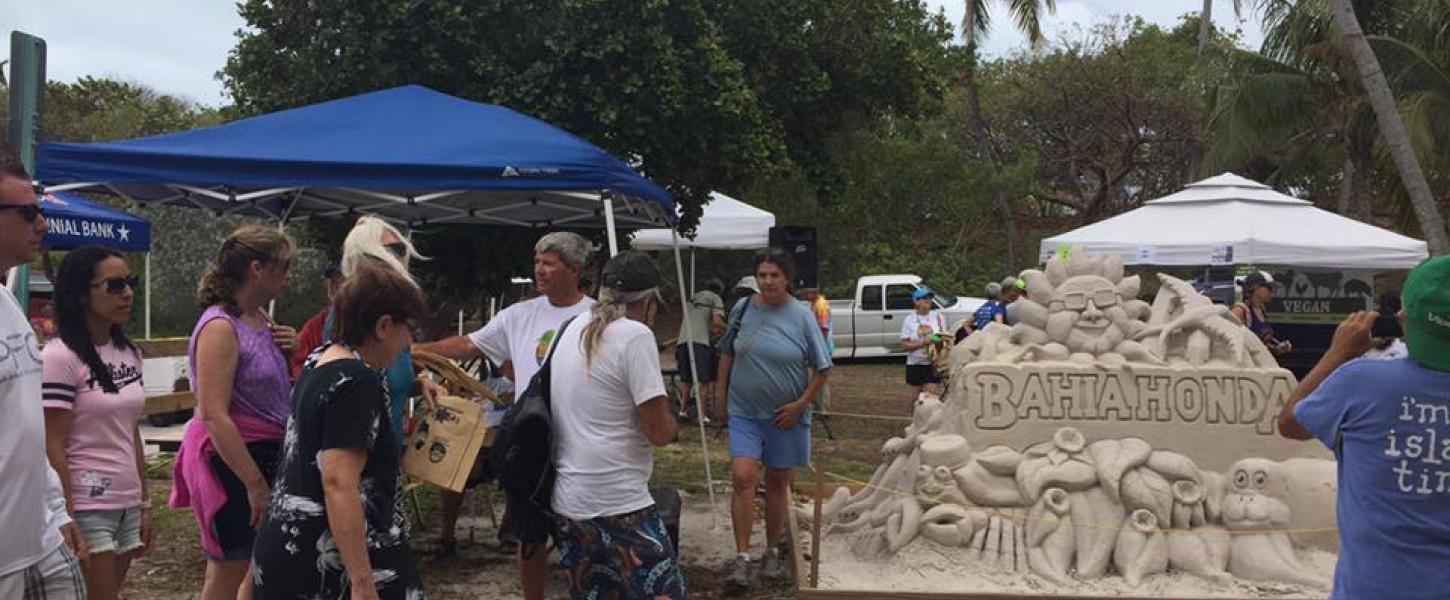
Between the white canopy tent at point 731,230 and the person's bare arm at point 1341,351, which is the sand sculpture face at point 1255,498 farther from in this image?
the white canopy tent at point 731,230

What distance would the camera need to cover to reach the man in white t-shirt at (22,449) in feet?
7.06

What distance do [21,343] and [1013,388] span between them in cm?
407

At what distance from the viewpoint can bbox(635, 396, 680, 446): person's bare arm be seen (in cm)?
321

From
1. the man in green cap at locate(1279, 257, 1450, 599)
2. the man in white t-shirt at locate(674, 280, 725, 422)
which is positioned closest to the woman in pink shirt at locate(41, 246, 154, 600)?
the man in green cap at locate(1279, 257, 1450, 599)

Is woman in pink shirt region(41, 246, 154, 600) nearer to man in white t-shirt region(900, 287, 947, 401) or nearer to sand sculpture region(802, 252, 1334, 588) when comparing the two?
sand sculpture region(802, 252, 1334, 588)

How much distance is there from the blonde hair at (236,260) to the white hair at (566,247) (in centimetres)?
91

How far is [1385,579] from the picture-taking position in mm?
2342

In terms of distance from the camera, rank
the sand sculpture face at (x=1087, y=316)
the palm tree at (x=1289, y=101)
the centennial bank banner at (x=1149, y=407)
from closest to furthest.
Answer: the centennial bank banner at (x=1149, y=407) → the sand sculpture face at (x=1087, y=316) → the palm tree at (x=1289, y=101)

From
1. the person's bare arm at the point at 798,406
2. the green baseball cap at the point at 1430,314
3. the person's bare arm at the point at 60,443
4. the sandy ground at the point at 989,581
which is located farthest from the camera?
the person's bare arm at the point at 798,406

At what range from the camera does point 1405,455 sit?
2.35m

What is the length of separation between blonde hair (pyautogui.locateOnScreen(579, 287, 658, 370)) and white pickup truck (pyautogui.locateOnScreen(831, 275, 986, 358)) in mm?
15173

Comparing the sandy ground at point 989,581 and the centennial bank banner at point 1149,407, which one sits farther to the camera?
the centennial bank banner at point 1149,407

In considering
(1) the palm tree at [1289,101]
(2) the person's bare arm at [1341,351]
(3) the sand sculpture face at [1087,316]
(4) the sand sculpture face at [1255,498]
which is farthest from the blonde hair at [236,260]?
(1) the palm tree at [1289,101]

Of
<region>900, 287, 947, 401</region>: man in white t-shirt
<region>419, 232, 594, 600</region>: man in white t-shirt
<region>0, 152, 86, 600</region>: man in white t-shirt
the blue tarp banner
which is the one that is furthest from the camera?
<region>900, 287, 947, 401</region>: man in white t-shirt
